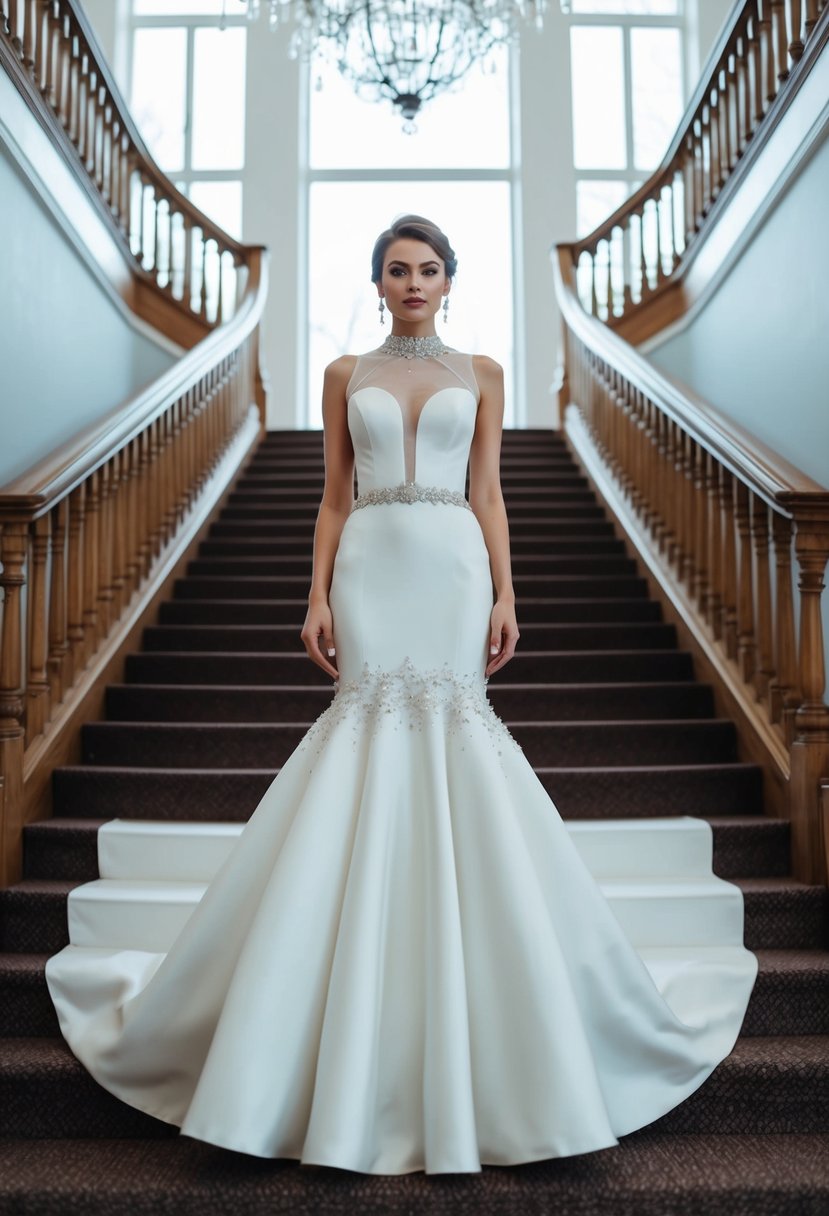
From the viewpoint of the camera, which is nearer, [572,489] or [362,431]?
[362,431]

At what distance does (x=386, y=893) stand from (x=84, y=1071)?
0.81 m

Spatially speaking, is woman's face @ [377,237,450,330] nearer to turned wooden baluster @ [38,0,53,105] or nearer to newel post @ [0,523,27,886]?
newel post @ [0,523,27,886]

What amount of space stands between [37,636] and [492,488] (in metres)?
1.62

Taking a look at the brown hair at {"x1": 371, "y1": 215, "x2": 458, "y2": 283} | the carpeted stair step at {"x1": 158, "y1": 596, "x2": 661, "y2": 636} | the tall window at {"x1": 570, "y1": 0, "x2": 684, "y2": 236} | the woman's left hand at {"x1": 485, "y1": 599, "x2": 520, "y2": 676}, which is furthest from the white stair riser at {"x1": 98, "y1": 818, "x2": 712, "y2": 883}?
the tall window at {"x1": 570, "y1": 0, "x2": 684, "y2": 236}

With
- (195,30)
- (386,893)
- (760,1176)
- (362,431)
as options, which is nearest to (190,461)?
(362,431)

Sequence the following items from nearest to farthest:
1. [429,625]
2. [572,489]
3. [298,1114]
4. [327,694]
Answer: [298,1114] < [429,625] < [327,694] < [572,489]

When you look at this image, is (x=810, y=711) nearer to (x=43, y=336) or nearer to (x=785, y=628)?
(x=785, y=628)

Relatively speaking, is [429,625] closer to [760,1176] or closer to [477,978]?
[477,978]

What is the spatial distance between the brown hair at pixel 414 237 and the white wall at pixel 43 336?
2483 mm

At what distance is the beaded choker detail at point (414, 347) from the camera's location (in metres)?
2.33

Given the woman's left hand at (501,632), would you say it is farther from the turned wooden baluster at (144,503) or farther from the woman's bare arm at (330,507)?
the turned wooden baluster at (144,503)

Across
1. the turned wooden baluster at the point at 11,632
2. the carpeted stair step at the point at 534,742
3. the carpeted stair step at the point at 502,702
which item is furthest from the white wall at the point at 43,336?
the turned wooden baluster at the point at 11,632

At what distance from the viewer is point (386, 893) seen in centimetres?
196

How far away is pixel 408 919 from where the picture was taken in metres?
1.96
